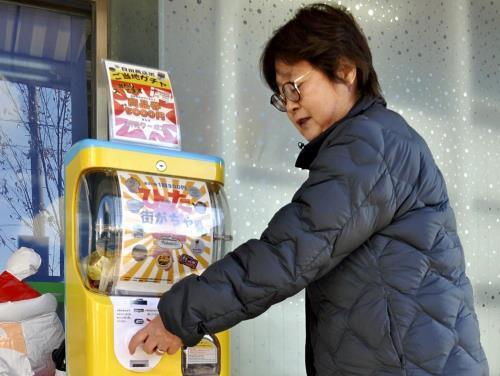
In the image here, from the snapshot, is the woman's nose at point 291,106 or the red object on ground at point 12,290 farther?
the red object on ground at point 12,290

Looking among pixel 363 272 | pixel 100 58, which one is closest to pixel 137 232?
pixel 363 272

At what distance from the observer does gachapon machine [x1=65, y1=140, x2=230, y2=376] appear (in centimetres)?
191

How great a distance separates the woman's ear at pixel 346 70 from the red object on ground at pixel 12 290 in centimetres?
128

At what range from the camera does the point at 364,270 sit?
1698 millimetres

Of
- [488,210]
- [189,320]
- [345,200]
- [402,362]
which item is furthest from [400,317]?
[488,210]

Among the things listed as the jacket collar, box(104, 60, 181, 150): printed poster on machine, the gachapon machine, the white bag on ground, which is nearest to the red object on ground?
the white bag on ground

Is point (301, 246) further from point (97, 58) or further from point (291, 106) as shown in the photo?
point (97, 58)

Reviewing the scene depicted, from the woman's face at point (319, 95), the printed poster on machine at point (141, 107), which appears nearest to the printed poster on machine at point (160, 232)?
the printed poster on machine at point (141, 107)

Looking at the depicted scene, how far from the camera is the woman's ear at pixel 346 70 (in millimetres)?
1910

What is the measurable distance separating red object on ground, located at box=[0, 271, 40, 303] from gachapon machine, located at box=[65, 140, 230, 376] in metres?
0.49

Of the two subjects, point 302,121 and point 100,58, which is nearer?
point 302,121

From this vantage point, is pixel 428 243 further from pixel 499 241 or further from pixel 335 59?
pixel 499 241

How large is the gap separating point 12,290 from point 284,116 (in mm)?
1334

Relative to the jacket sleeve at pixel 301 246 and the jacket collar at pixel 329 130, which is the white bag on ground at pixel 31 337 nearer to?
the jacket sleeve at pixel 301 246
